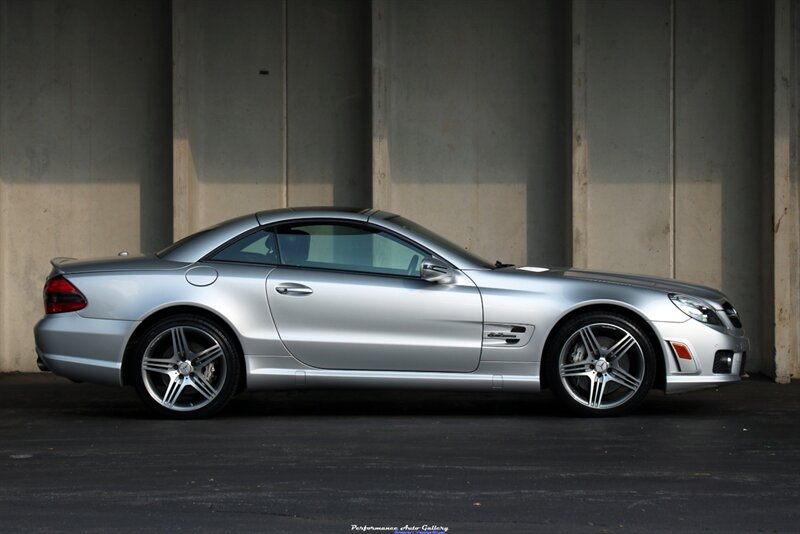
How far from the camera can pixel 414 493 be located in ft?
20.5

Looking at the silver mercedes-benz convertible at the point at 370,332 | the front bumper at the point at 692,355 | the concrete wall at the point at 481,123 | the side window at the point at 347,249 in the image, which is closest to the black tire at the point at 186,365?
the silver mercedes-benz convertible at the point at 370,332

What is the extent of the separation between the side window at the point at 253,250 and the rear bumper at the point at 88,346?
768mm

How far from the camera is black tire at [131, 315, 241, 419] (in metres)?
8.66

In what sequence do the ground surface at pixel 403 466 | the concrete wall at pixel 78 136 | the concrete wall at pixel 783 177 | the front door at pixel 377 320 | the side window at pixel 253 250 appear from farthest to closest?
the concrete wall at pixel 78 136 < the concrete wall at pixel 783 177 < the side window at pixel 253 250 < the front door at pixel 377 320 < the ground surface at pixel 403 466

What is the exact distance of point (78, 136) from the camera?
40.1ft

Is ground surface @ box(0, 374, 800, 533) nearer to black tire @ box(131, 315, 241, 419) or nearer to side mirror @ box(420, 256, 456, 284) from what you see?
black tire @ box(131, 315, 241, 419)

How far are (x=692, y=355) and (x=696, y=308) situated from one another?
34cm

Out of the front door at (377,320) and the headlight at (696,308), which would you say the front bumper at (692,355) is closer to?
the headlight at (696,308)

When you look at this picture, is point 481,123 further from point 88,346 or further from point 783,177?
point 88,346

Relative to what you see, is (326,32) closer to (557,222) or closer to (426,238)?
(557,222)

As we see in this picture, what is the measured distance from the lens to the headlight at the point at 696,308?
8.79 metres

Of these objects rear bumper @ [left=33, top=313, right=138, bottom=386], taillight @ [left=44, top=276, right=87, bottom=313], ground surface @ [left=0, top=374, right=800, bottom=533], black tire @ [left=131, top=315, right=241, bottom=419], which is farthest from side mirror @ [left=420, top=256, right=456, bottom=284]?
taillight @ [left=44, top=276, right=87, bottom=313]

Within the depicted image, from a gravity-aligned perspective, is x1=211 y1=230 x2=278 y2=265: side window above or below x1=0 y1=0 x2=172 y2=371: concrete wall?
below

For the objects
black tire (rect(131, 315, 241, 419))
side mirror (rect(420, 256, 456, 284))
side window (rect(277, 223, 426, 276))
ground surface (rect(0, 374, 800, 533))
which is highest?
side window (rect(277, 223, 426, 276))
